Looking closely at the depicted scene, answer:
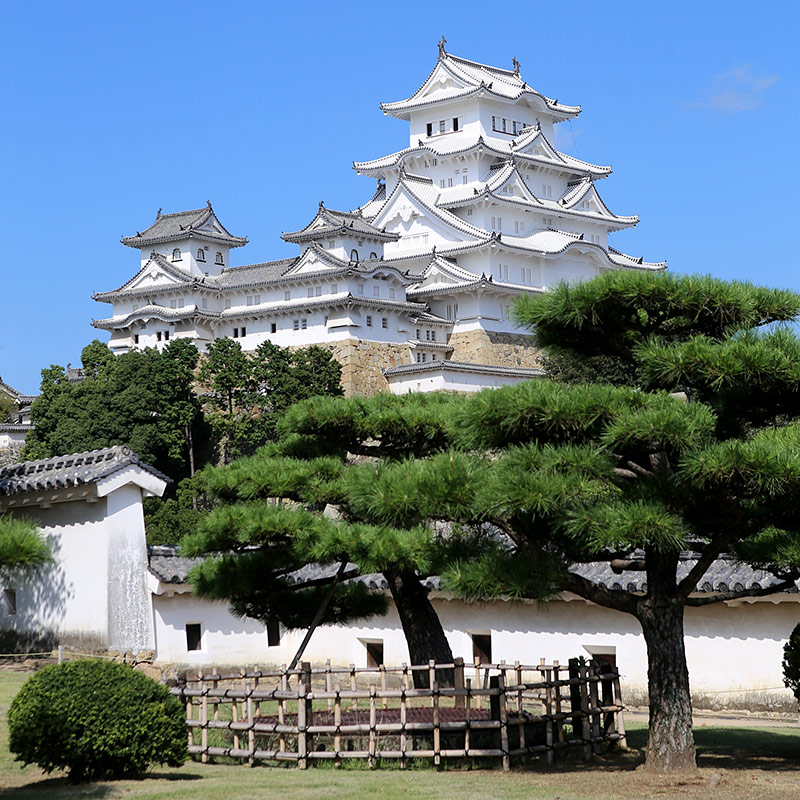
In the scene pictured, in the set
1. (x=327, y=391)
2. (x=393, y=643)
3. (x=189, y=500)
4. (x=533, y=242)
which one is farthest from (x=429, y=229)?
(x=393, y=643)

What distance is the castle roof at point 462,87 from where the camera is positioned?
56.1 metres

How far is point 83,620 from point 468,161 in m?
41.4

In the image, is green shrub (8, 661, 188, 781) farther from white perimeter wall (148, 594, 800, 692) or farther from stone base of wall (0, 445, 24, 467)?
stone base of wall (0, 445, 24, 467)

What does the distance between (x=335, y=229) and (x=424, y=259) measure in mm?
4448

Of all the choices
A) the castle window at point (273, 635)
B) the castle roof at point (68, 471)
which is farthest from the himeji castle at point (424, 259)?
the castle roof at point (68, 471)

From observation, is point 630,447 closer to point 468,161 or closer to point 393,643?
point 393,643

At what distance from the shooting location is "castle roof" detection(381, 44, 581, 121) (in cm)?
5606

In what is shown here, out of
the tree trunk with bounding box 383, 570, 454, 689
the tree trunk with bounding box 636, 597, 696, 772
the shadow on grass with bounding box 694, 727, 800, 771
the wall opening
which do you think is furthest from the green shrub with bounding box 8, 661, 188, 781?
the wall opening

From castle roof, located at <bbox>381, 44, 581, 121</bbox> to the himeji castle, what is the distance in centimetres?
8

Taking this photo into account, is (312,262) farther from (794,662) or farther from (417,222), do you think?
(794,662)

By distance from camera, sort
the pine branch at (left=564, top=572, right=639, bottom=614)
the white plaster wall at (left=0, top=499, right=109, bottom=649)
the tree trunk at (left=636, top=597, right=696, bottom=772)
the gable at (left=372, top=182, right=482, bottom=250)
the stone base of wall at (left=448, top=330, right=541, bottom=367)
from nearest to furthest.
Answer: the tree trunk at (left=636, top=597, right=696, bottom=772), the pine branch at (left=564, top=572, right=639, bottom=614), the white plaster wall at (left=0, top=499, right=109, bottom=649), the stone base of wall at (left=448, top=330, right=541, bottom=367), the gable at (left=372, top=182, right=482, bottom=250)

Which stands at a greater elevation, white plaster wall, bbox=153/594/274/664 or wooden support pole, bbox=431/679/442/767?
white plaster wall, bbox=153/594/274/664

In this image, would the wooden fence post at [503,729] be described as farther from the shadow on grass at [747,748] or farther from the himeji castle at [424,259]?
the himeji castle at [424,259]

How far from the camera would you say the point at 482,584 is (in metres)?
9.77
